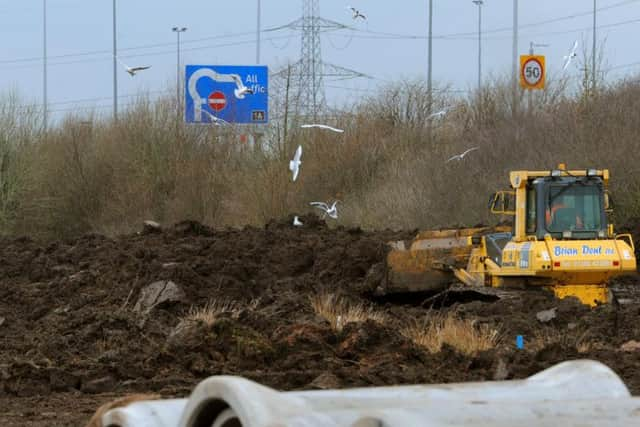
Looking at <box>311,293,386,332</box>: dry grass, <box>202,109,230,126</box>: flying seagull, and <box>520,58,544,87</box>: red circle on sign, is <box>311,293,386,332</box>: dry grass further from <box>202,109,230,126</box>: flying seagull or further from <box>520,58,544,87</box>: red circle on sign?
<box>202,109,230,126</box>: flying seagull

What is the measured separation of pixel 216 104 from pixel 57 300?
21.6 meters

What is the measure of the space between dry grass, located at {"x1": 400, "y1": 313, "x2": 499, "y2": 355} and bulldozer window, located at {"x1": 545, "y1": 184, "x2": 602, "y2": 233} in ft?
10.9

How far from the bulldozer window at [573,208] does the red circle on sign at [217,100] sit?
23722 mm

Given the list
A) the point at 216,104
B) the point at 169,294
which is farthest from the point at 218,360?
the point at 216,104

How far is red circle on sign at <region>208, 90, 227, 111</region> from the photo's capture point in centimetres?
4056

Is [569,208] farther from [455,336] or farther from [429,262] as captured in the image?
[455,336]

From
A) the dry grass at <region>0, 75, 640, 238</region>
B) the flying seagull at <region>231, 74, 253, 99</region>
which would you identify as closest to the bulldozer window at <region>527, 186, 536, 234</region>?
the dry grass at <region>0, 75, 640, 238</region>

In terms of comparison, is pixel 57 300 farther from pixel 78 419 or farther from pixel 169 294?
pixel 78 419

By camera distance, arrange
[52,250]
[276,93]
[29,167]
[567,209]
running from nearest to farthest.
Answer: [567,209] → [52,250] → [29,167] → [276,93]

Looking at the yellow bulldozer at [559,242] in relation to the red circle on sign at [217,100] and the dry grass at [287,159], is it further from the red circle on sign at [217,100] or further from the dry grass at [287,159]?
the red circle on sign at [217,100]

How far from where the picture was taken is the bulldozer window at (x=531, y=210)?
18.2m

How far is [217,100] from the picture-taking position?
4059cm

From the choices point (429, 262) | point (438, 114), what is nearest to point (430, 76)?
point (438, 114)

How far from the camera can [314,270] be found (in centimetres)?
2345
